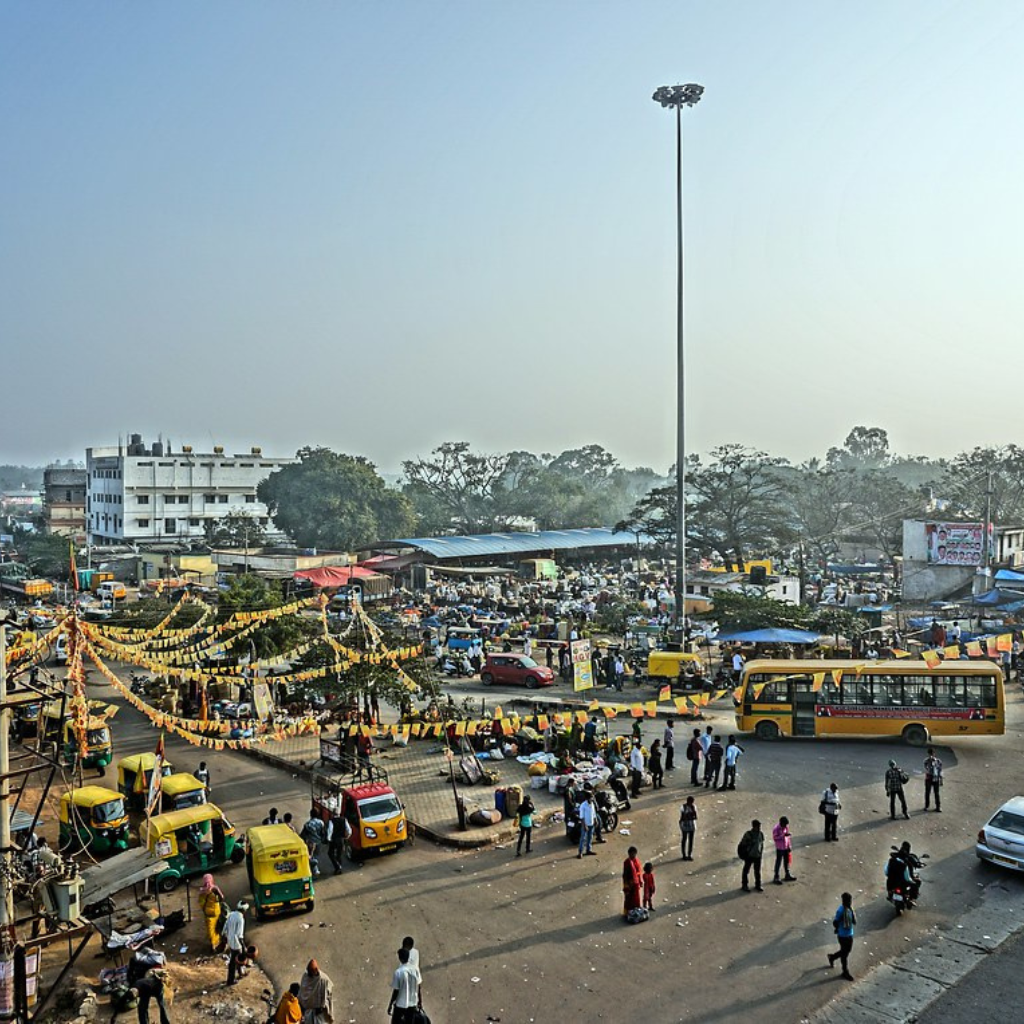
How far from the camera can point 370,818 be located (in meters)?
15.4

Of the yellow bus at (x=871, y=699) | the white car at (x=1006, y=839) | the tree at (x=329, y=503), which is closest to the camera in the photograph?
the white car at (x=1006, y=839)

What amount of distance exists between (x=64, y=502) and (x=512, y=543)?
5589cm

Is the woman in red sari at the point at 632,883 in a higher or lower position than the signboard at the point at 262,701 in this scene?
lower

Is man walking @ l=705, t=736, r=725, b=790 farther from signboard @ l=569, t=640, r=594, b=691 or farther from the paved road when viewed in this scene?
signboard @ l=569, t=640, r=594, b=691

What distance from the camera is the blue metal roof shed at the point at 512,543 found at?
61.8 meters

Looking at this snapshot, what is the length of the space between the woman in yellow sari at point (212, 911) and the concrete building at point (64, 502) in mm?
82507

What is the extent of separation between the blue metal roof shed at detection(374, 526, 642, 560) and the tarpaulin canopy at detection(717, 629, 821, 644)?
31.2 metres

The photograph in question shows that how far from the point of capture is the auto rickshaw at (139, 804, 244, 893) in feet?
46.8

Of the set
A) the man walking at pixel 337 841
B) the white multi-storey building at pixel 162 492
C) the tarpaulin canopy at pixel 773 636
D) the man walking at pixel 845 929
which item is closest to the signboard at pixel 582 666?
the tarpaulin canopy at pixel 773 636

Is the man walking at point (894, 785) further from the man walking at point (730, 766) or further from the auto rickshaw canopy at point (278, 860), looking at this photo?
the auto rickshaw canopy at point (278, 860)

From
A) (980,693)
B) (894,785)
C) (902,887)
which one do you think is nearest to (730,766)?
(894,785)

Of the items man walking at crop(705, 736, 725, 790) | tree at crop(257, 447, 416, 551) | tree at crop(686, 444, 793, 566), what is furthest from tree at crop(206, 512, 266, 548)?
man walking at crop(705, 736, 725, 790)

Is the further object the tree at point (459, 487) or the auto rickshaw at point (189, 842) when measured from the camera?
the tree at point (459, 487)

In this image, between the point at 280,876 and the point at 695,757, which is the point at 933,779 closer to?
the point at 695,757
